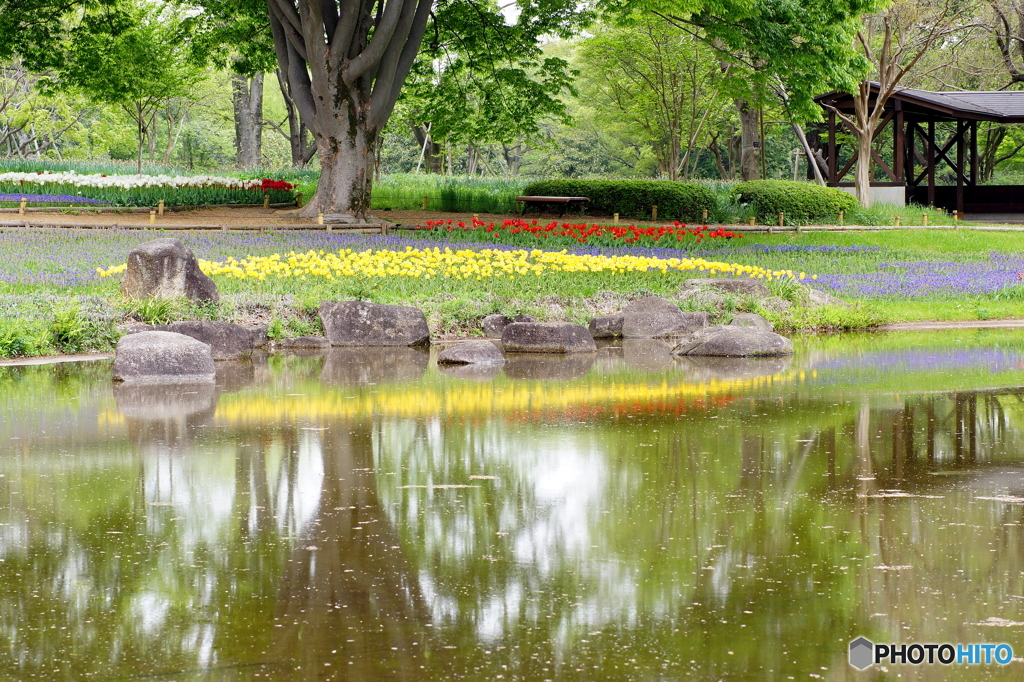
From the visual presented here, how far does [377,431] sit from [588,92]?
41.7 metres

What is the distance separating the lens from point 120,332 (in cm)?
1210

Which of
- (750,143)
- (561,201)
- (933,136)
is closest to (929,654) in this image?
(561,201)

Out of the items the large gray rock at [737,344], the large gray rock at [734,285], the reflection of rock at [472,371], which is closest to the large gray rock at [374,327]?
the reflection of rock at [472,371]

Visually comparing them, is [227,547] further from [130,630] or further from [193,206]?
[193,206]

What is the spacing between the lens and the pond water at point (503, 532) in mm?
3898

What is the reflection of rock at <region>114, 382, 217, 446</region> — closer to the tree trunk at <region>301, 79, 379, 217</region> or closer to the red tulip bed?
the red tulip bed

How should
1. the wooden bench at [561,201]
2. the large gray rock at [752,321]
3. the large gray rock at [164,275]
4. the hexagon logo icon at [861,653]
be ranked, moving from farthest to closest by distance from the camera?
the wooden bench at [561,201] → the large gray rock at [752,321] → the large gray rock at [164,275] → the hexagon logo icon at [861,653]

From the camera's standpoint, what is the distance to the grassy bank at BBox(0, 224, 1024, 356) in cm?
1254

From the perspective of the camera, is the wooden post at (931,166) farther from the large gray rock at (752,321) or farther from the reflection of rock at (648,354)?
the reflection of rock at (648,354)

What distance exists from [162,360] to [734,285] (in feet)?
26.3

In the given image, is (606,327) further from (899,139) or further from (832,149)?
(832,149)

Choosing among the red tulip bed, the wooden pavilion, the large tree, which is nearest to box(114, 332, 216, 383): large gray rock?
the red tulip bed

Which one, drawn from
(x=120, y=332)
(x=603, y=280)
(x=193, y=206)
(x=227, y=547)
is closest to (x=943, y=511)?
(x=227, y=547)

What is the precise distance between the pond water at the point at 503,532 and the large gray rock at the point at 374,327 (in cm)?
355
